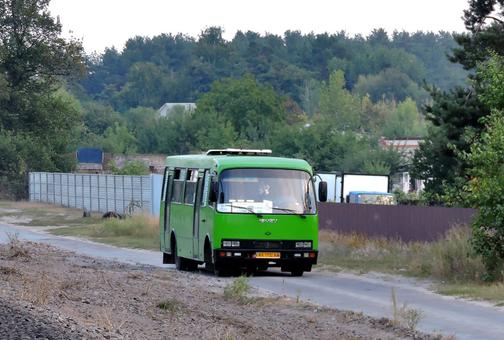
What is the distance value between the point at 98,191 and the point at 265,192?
44.3 meters

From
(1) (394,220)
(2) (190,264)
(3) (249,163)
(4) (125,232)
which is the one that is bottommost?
(4) (125,232)

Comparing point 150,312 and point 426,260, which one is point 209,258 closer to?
point 426,260

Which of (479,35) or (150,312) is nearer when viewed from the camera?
(150,312)

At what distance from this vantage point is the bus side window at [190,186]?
30.2 metres

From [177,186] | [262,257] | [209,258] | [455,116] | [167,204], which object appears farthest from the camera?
[455,116]

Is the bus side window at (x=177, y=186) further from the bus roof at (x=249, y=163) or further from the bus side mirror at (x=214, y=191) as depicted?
the bus side mirror at (x=214, y=191)

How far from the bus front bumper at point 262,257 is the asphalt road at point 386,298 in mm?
367

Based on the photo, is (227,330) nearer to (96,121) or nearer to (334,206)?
(334,206)

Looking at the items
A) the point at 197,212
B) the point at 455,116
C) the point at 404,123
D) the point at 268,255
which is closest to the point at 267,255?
the point at 268,255

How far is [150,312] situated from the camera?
18.1 metres

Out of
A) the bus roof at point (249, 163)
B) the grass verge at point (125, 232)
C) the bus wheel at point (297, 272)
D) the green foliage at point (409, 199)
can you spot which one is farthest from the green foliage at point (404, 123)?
the bus roof at point (249, 163)

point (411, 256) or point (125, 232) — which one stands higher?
point (411, 256)

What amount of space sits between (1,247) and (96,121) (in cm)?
13360

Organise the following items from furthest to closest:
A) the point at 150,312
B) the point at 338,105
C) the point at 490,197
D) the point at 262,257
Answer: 1. the point at 338,105
2. the point at 262,257
3. the point at 490,197
4. the point at 150,312
